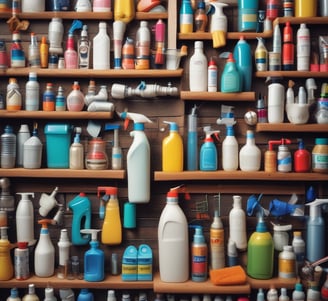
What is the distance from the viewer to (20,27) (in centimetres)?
235

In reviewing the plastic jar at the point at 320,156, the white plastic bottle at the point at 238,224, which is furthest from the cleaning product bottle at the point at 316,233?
the white plastic bottle at the point at 238,224

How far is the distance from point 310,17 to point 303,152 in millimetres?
604

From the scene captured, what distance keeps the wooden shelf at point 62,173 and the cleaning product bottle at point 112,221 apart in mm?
94

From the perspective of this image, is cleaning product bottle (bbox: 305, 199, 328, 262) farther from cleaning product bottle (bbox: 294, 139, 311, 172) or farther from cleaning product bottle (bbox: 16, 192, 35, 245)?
cleaning product bottle (bbox: 16, 192, 35, 245)

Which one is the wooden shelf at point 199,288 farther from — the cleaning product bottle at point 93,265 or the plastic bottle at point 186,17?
the plastic bottle at point 186,17

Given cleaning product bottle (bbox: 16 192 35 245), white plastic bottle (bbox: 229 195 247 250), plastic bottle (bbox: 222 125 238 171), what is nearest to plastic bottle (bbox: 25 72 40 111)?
cleaning product bottle (bbox: 16 192 35 245)

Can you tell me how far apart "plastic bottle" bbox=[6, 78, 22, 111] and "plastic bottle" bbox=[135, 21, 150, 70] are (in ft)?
1.85

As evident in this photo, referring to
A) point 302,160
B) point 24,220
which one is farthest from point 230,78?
point 24,220

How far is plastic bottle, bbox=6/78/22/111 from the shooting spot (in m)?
2.31

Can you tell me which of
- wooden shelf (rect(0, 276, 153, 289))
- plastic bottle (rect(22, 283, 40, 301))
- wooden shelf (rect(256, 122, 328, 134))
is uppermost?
wooden shelf (rect(256, 122, 328, 134))

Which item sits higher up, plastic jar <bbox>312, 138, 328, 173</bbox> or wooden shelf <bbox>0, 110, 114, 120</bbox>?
wooden shelf <bbox>0, 110, 114, 120</bbox>

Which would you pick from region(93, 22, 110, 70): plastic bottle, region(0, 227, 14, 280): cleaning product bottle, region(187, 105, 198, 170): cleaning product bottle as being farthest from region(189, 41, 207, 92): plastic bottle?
region(0, 227, 14, 280): cleaning product bottle

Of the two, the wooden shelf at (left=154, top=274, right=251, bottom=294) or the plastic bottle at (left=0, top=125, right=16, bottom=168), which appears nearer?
the wooden shelf at (left=154, top=274, right=251, bottom=294)

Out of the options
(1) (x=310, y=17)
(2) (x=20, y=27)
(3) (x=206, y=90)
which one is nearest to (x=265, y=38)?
(1) (x=310, y=17)
